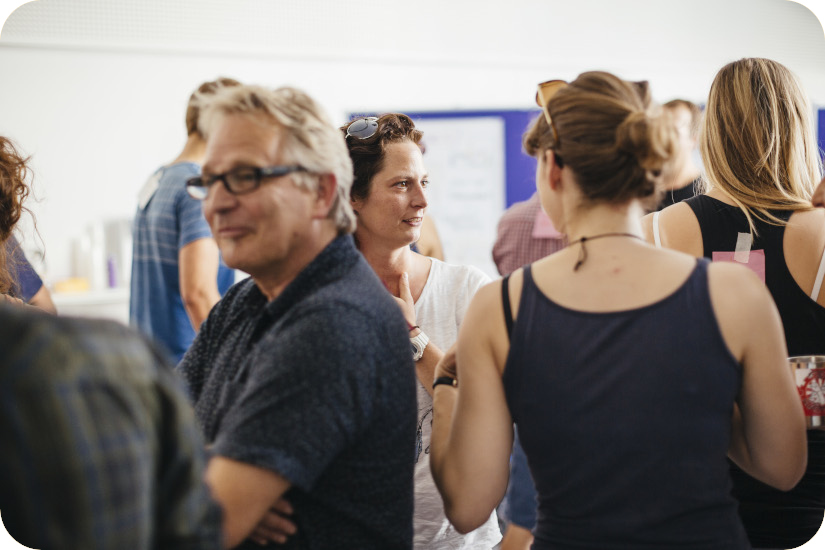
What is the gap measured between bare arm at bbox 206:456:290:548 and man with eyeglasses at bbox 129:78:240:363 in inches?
62.4

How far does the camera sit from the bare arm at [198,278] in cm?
253

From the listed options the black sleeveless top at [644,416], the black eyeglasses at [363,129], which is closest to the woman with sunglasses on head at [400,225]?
the black eyeglasses at [363,129]

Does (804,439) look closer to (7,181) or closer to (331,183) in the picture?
(331,183)

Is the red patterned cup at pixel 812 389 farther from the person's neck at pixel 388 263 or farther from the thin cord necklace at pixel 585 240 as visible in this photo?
the person's neck at pixel 388 263

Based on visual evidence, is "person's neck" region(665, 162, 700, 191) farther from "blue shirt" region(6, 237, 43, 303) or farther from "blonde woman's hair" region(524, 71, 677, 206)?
"blue shirt" region(6, 237, 43, 303)

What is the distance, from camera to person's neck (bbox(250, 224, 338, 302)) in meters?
1.25

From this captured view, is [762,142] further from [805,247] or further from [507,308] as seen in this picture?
[507,308]

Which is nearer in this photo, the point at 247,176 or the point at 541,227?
the point at 247,176

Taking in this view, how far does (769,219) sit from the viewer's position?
1.70 metres

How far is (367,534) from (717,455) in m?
0.56

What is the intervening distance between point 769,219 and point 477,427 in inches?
36.7

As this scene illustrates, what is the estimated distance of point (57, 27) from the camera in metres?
4.52

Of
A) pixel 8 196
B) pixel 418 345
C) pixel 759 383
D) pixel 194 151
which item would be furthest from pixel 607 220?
pixel 194 151

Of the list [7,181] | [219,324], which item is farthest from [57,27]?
[219,324]
